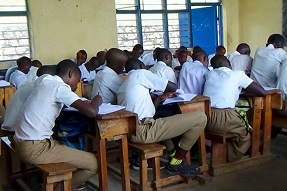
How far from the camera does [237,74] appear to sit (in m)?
3.44

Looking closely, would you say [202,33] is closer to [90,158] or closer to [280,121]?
[280,121]

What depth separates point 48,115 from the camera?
2.57 metres

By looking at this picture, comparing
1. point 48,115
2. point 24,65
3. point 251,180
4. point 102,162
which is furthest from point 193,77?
point 24,65

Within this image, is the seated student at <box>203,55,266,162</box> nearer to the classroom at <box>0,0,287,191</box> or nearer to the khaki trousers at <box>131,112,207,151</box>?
the classroom at <box>0,0,287,191</box>

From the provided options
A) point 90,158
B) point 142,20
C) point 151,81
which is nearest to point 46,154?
point 90,158

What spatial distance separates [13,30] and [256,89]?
5.47 metres

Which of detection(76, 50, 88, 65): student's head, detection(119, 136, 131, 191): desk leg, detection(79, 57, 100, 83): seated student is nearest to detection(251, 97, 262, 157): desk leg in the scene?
detection(119, 136, 131, 191): desk leg

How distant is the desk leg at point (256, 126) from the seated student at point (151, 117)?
72cm

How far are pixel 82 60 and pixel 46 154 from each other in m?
4.83

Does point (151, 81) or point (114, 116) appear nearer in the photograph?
point (114, 116)

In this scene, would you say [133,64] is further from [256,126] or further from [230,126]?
[256,126]

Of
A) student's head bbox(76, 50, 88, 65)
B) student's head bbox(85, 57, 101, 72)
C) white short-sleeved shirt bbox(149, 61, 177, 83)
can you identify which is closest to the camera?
white short-sleeved shirt bbox(149, 61, 177, 83)

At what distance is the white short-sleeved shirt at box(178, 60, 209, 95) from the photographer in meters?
3.77

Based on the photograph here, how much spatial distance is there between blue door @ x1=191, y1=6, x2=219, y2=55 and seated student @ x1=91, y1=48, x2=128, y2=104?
6.50 metres
